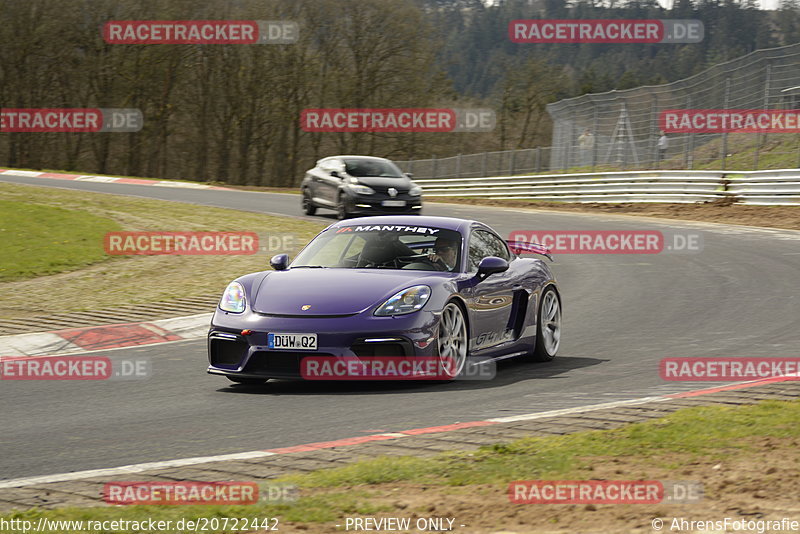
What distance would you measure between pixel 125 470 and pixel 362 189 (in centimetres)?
1873

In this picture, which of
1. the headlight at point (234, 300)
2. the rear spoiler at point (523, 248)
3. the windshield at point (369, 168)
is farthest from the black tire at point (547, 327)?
the windshield at point (369, 168)

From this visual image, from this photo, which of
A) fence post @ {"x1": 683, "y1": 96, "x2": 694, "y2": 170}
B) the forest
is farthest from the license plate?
the forest

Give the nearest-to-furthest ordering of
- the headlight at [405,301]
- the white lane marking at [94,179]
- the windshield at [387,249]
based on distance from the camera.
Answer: the headlight at [405,301] → the windshield at [387,249] → the white lane marking at [94,179]

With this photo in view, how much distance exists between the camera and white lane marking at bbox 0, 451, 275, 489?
555 cm

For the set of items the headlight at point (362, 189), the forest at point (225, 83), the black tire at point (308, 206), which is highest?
the forest at point (225, 83)

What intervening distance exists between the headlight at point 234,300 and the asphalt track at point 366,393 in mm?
626

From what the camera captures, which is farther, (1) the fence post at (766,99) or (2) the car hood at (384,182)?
(1) the fence post at (766,99)

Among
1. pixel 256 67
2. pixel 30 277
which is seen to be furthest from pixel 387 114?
pixel 30 277

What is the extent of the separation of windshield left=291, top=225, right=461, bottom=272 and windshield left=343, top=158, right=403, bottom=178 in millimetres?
15230

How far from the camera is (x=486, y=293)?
9.30 m

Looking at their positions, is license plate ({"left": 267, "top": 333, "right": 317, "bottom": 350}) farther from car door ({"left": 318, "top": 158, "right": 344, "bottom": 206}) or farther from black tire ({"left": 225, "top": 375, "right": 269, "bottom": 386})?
car door ({"left": 318, "top": 158, "right": 344, "bottom": 206})

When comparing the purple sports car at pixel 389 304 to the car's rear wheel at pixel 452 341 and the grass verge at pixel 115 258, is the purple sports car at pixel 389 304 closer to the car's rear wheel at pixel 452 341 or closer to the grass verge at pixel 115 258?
the car's rear wheel at pixel 452 341

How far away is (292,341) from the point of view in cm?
→ 814

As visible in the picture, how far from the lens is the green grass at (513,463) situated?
4758mm
